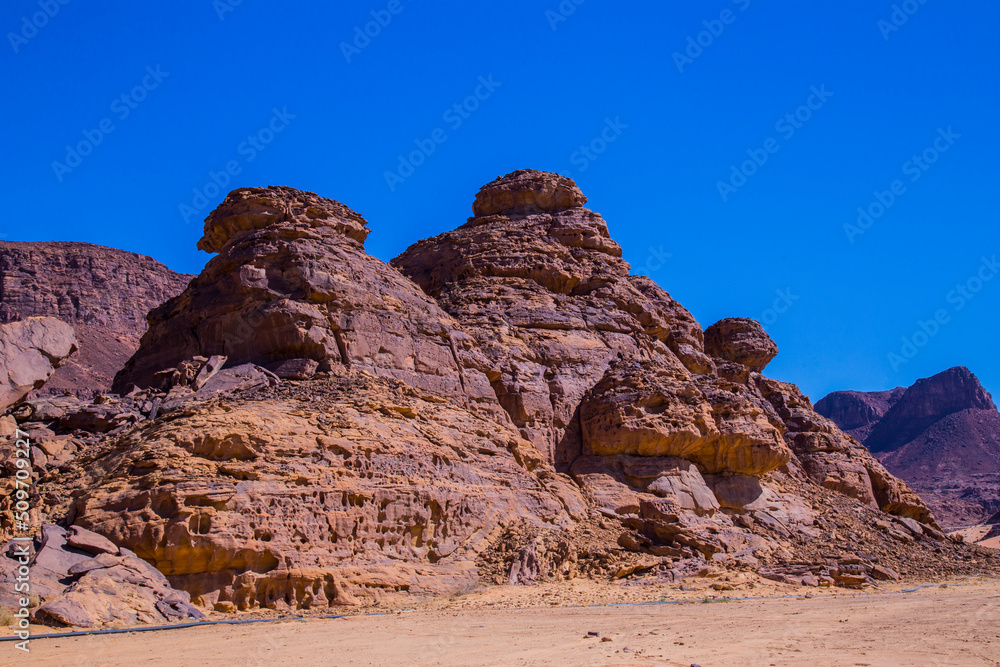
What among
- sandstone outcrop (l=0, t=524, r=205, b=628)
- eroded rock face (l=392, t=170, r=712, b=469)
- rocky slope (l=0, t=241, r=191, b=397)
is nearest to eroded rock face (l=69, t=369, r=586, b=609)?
sandstone outcrop (l=0, t=524, r=205, b=628)

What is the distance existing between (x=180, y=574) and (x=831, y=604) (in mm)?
14172

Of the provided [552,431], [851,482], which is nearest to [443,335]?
[552,431]

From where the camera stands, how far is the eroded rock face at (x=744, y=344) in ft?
162

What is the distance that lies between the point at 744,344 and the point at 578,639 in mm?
36978

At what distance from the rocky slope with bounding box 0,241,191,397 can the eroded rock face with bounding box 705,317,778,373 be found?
187 feet

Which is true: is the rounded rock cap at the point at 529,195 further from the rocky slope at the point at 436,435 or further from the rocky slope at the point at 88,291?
the rocky slope at the point at 88,291

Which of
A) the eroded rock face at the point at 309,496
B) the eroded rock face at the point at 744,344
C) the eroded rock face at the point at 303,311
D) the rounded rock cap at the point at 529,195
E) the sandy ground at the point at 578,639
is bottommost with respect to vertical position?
the sandy ground at the point at 578,639

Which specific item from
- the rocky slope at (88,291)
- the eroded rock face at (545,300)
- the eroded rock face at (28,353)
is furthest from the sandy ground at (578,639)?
the rocky slope at (88,291)

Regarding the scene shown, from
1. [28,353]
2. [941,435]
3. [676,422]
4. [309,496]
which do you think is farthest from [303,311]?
[941,435]

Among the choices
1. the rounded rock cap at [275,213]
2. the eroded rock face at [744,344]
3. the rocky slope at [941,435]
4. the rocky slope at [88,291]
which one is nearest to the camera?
the rounded rock cap at [275,213]

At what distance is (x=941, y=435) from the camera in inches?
4358

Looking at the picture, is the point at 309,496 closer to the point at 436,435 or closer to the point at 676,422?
the point at 436,435

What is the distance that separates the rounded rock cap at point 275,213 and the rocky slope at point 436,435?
9 centimetres

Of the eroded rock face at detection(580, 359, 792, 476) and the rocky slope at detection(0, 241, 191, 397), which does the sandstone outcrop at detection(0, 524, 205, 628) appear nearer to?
the eroded rock face at detection(580, 359, 792, 476)
